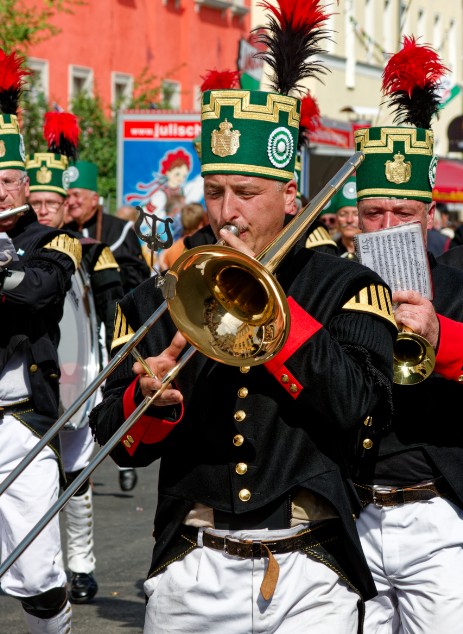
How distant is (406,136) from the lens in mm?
5043

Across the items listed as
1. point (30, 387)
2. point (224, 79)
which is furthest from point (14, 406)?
point (224, 79)

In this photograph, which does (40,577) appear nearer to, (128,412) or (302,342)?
(128,412)

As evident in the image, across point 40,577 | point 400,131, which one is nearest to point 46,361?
point 40,577

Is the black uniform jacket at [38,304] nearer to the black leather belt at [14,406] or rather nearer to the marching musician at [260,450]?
the black leather belt at [14,406]

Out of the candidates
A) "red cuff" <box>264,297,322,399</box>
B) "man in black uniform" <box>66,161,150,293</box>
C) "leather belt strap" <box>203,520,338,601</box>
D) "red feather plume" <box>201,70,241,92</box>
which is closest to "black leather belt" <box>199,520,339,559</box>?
"leather belt strap" <box>203,520,338,601</box>

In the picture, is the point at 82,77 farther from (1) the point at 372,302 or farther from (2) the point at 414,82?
(1) the point at 372,302

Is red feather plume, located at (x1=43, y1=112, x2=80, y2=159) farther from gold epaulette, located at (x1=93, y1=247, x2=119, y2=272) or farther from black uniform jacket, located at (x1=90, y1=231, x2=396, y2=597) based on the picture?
black uniform jacket, located at (x1=90, y1=231, x2=396, y2=597)

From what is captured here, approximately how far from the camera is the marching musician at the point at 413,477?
187 inches

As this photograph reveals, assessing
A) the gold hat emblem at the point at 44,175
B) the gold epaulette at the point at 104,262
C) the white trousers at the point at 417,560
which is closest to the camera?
the white trousers at the point at 417,560

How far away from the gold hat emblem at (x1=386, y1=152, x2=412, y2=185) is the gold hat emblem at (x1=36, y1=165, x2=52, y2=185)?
12.5 ft

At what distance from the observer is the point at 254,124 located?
4055 mm

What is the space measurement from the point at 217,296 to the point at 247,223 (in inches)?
10.2

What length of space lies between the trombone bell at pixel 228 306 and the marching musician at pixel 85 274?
3659 mm

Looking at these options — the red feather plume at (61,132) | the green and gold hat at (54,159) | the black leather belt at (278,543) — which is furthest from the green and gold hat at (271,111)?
the red feather plume at (61,132)
